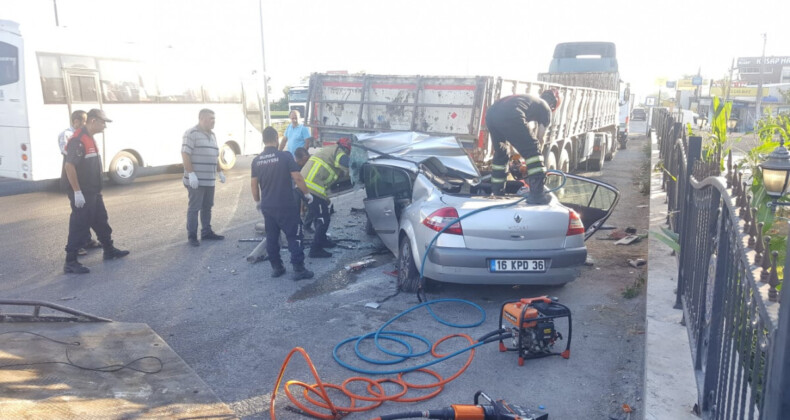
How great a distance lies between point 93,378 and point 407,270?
2977 mm

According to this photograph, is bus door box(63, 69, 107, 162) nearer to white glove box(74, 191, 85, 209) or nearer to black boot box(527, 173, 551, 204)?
white glove box(74, 191, 85, 209)

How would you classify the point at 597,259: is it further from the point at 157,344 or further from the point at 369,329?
the point at 157,344

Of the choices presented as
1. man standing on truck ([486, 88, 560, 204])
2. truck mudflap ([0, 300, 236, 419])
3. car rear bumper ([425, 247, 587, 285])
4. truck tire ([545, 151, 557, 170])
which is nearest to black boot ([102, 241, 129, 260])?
truck mudflap ([0, 300, 236, 419])

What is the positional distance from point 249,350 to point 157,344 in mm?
669

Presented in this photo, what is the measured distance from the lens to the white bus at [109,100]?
37.5ft

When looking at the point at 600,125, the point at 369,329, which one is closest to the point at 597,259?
the point at 369,329

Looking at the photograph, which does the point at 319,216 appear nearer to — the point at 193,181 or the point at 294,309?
the point at 193,181

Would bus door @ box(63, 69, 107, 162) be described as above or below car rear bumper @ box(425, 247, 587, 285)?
above

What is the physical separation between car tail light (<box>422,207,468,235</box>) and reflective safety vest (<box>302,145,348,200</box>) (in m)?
2.05

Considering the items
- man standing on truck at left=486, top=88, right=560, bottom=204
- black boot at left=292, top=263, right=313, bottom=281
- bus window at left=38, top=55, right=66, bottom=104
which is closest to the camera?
black boot at left=292, top=263, right=313, bottom=281

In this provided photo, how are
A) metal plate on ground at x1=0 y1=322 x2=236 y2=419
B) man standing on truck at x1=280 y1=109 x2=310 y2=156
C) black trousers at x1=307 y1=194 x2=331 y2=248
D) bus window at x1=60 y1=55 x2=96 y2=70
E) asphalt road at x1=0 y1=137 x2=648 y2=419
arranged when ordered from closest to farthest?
metal plate on ground at x1=0 y1=322 x2=236 y2=419, asphalt road at x1=0 y1=137 x2=648 y2=419, black trousers at x1=307 y1=194 x2=331 y2=248, man standing on truck at x1=280 y1=109 x2=310 y2=156, bus window at x1=60 y1=55 x2=96 y2=70

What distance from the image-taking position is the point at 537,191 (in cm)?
578

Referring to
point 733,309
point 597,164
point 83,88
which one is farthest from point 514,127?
point 597,164

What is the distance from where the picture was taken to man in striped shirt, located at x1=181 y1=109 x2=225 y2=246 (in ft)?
25.5
